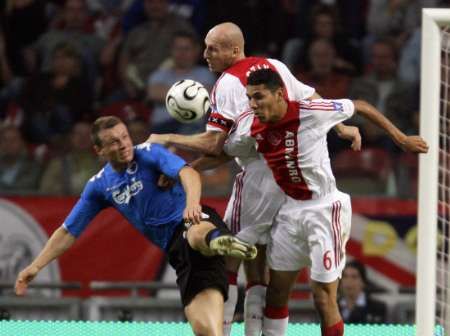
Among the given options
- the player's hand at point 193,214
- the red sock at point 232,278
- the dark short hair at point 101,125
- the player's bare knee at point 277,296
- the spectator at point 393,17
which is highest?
the spectator at point 393,17

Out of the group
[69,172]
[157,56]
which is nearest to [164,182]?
[69,172]

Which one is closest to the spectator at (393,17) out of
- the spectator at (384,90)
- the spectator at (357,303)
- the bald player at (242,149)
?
the spectator at (384,90)

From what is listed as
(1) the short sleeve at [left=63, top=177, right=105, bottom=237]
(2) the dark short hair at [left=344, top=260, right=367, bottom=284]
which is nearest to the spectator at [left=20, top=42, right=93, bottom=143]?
(2) the dark short hair at [left=344, top=260, right=367, bottom=284]

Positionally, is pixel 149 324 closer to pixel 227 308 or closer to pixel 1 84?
pixel 227 308

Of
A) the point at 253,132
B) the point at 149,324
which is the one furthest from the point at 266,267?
the point at 149,324

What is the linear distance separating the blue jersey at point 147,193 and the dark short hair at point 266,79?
0.59m

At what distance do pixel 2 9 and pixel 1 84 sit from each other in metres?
0.75

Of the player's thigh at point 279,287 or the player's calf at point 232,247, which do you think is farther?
the player's thigh at point 279,287

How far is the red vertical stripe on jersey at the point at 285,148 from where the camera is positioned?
295 inches

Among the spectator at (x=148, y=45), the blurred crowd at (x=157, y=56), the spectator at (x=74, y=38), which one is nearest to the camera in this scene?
the blurred crowd at (x=157, y=56)

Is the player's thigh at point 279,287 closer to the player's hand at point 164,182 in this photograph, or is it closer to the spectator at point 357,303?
the player's hand at point 164,182

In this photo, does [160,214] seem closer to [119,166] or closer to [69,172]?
[119,166]

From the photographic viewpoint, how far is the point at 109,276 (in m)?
10.9

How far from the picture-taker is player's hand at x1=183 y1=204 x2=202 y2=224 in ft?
23.5
